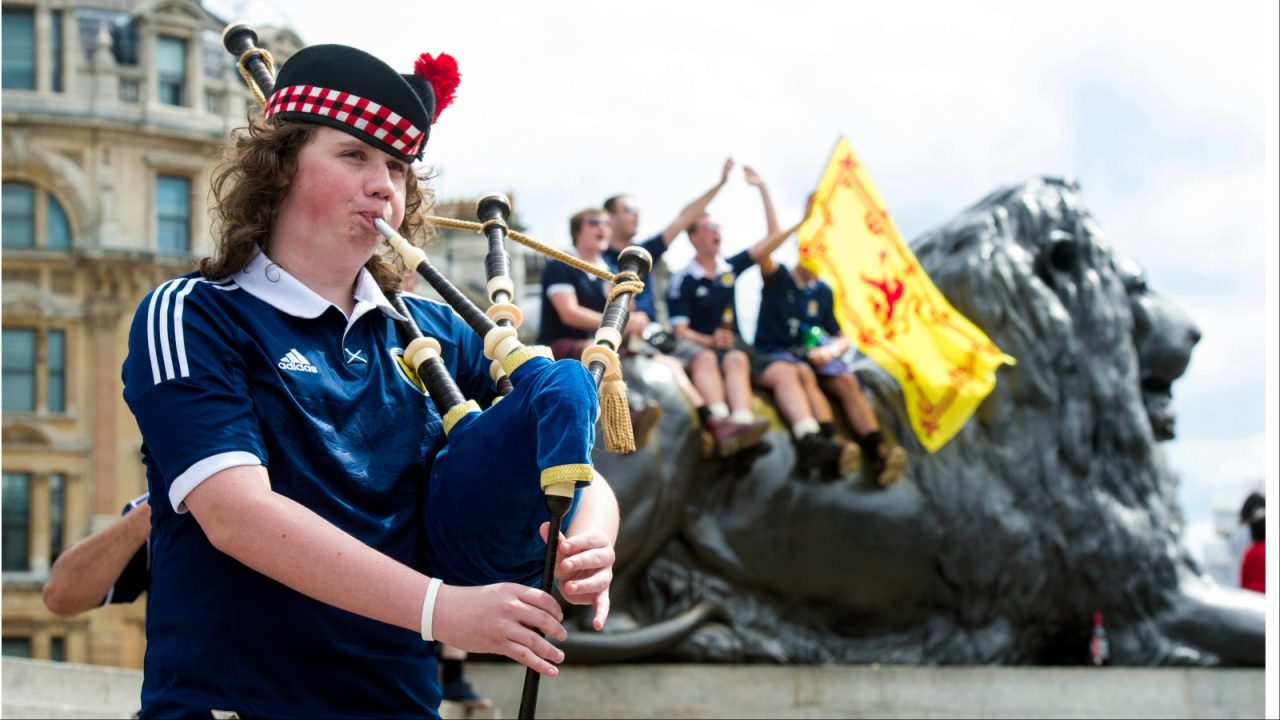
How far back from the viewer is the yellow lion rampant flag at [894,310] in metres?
8.53

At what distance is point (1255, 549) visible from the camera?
32.9 feet

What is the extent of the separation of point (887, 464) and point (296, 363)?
6.20 metres

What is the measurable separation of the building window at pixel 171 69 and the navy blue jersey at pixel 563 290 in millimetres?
21820

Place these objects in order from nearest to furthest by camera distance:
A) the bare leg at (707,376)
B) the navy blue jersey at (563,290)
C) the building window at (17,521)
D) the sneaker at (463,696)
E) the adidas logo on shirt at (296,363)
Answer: the adidas logo on shirt at (296,363), the sneaker at (463,696), the navy blue jersey at (563,290), the bare leg at (707,376), the building window at (17,521)

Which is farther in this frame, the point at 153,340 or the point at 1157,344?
the point at 1157,344

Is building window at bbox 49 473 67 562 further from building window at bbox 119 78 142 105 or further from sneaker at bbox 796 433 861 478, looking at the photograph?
sneaker at bbox 796 433 861 478

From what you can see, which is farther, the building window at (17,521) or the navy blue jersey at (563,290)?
the building window at (17,521)

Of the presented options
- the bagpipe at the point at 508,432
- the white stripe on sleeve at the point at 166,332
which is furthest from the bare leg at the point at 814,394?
the white stripe on sleeve at the point at 166,332

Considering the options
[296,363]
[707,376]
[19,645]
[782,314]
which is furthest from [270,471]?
[19,645]

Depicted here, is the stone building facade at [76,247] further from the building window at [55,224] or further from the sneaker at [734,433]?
the sneaker at [734,433]

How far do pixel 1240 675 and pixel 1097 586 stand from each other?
2.88ft

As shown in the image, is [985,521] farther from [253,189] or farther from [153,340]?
[153,340]

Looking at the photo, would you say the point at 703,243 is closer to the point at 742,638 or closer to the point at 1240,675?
the point at 742,638

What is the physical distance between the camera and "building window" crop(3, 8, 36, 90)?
27.4 metres
